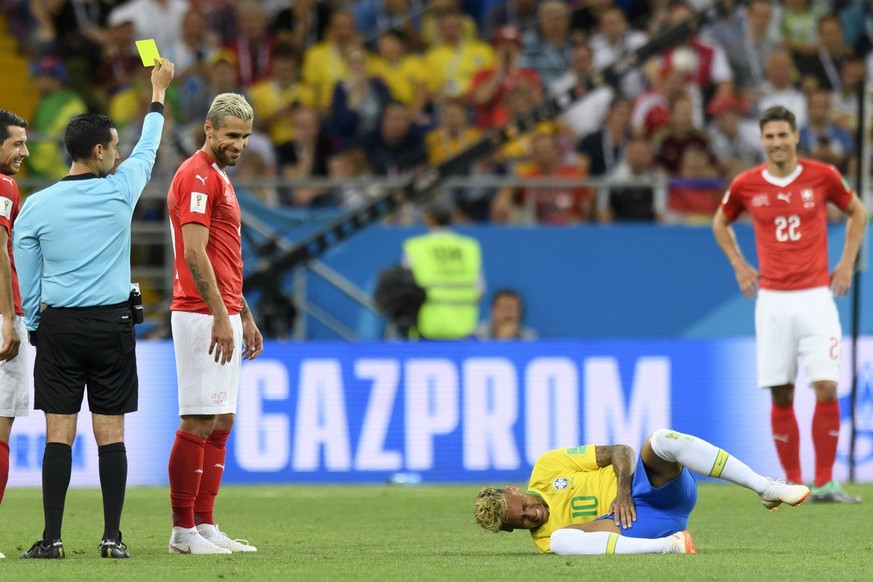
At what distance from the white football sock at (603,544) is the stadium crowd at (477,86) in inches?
300

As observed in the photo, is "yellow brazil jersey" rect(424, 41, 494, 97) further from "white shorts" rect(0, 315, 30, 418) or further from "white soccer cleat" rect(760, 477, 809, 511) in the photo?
"white soccer cleat" rect(760, 477, 809, 511)

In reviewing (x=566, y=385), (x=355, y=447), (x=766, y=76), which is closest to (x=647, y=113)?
(x=766, y=76)

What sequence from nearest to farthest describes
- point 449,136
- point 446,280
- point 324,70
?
point 446,280 < point 449,136 < point 324,70

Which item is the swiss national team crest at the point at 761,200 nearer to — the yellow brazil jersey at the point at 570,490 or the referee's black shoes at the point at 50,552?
the yellow brazil jersey at the point at 570,490

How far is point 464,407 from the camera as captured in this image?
13.7 m

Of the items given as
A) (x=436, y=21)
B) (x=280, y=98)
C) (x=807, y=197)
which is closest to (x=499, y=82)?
(x=436, y=21)

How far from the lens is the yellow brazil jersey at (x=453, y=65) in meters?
17.5

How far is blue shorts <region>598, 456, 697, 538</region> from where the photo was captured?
7750 millimetres

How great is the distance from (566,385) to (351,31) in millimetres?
5628

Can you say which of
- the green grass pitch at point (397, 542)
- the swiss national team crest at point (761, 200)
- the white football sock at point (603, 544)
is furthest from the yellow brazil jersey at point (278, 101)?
the white football sock at point (603, 544)

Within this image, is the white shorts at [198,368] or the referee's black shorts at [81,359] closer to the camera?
the referee's black shorts at [81,359]

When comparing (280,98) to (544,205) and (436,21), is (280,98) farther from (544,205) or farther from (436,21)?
(544,205)

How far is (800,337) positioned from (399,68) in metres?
7.43

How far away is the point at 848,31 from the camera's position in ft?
59.4
